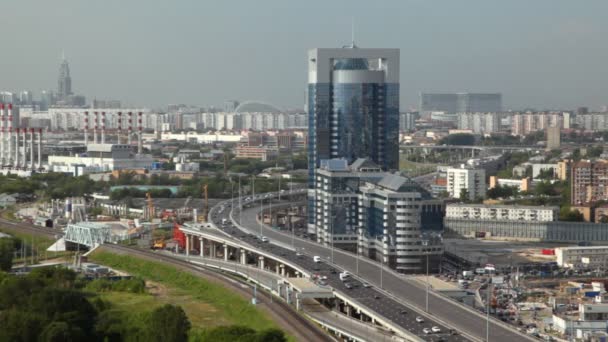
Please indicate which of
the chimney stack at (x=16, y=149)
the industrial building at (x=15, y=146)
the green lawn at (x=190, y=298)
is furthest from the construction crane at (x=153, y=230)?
the chimney stack at (x=16, y=149)

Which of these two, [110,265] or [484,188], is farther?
[484,188]

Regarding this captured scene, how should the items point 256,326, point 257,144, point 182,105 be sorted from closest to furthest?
Result: point 256,326
point 257,144
point 182,105

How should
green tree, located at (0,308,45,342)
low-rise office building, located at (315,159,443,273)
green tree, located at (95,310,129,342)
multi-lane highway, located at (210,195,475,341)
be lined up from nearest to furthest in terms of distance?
multi-lane highway, located at (210,195,475,341) < green tree, located at (0,308,45,342) < green tree, located at (95,310,129,342) < low-rise office building, located at (315,159,443,273)

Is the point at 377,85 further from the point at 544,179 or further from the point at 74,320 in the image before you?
the point at 544,179

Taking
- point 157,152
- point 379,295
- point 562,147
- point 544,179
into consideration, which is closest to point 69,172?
point 157,152

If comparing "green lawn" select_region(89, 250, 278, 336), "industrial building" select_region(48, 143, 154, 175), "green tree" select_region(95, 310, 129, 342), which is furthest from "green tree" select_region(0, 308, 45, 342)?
"industrial building" select_region(48, 143, 154, 175)

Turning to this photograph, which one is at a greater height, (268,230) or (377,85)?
(377,85)

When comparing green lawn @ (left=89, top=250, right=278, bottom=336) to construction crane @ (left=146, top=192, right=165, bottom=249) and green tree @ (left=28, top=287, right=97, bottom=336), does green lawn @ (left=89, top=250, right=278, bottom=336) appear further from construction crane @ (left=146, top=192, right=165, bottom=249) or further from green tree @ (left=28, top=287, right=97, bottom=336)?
construction crane @ (left=146, top=192, right=165, bottom=249)
